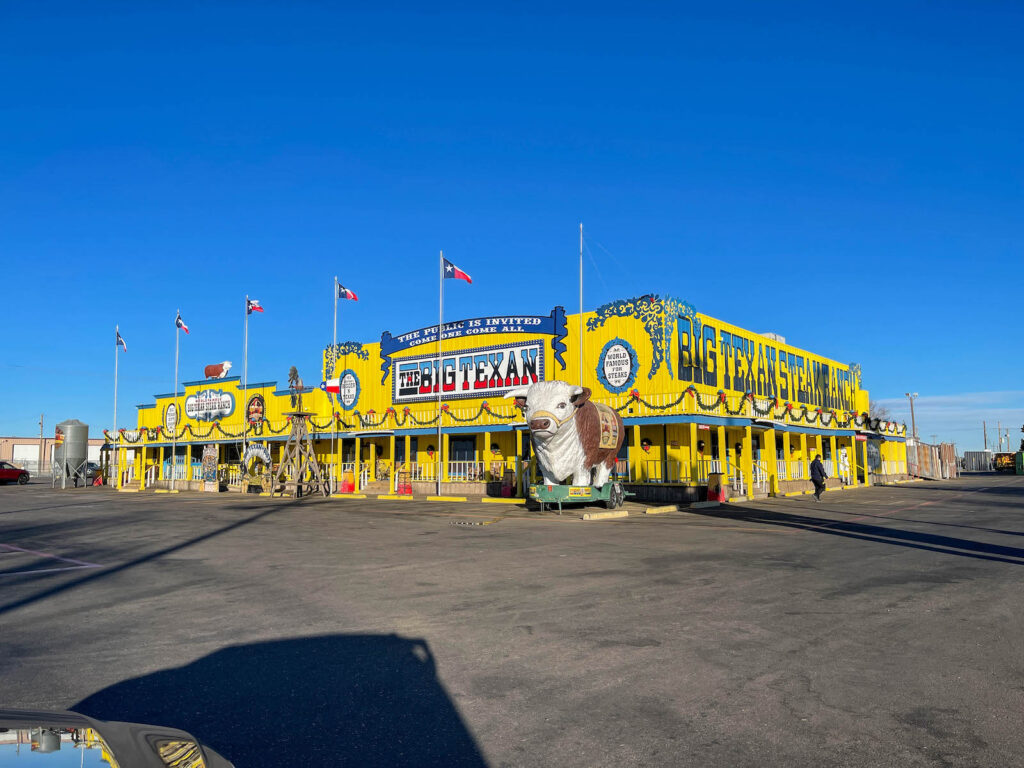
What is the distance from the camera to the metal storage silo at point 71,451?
54.7 m

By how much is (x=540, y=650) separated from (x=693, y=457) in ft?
75.6

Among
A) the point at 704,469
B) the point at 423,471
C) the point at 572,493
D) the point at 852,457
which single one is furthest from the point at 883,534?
the point at 852,457

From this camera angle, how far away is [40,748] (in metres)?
2.08

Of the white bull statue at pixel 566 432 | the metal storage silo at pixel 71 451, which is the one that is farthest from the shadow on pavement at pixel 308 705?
the metal storage silo at pixel 71 451

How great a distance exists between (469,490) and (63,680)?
27.4 meters

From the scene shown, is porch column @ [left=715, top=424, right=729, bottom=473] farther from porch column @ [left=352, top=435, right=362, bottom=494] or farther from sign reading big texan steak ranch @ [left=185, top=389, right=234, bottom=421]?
sign reading big texan steak ranch @ [left=185, top=389, right=234, bottom=421]

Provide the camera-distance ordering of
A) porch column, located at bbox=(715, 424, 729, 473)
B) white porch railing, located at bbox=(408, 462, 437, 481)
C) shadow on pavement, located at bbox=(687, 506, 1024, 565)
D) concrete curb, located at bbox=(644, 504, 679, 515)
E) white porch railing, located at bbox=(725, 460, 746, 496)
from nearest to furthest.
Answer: shadow on pavement, located at bbox=(687, 506, 1024, 565)
concrete curb, located at bbox=(644, 504, 679, 515)
porch column, located at bbox=(715, 424, 729, 473)
white porch railing, located at bbox=(725, 460, 746, 496)
white porch railing, located at bbox=(408, 462, 437, 481)

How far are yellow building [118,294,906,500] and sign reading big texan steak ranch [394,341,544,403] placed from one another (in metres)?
0.07

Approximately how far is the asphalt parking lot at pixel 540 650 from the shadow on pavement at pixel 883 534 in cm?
15

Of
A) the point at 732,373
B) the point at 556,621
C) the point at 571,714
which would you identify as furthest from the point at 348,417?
the point at 571,714

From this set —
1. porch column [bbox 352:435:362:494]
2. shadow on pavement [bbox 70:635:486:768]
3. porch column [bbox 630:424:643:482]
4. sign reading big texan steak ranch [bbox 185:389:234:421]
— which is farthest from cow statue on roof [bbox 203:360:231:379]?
shadow on pavement [bbox 70:635:486:768]

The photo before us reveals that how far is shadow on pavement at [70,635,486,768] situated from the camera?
13.5 feet

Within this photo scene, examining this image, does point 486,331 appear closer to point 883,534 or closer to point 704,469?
point 704,469

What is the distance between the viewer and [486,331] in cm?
3512
